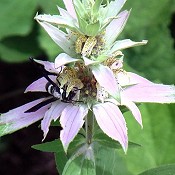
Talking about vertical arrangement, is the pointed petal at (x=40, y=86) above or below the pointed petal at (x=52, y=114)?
above

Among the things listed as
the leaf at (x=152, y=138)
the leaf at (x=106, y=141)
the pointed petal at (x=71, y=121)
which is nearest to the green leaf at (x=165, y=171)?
the leaf at (x=106, y=141)

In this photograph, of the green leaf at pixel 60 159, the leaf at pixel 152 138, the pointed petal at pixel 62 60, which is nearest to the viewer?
the pointed petal at pixel 62 60

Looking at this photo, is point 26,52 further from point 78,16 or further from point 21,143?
point 78,16

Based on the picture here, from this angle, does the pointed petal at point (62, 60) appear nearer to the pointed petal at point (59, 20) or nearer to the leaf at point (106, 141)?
the pointed petal at point (59, 20)

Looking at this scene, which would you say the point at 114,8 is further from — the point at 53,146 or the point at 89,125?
the point at 53,146

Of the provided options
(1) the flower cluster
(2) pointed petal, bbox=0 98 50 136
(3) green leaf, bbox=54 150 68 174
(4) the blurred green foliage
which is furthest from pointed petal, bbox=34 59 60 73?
(4) the blurred green foliage

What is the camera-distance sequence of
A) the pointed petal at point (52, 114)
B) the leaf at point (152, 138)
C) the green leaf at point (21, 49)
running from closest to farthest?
the pointed petal at point (52, 114), the leaf at point (152, 138), the green leaf at point (21, 49)

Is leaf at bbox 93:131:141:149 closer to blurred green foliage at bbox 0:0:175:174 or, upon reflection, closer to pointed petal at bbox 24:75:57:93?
pointed petal at bbox 24:75:57:93
